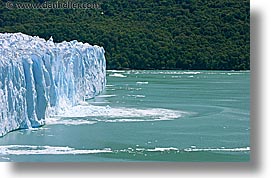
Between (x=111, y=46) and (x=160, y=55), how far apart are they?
13.6 inches

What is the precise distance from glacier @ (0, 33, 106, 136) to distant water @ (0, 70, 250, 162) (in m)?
0.08

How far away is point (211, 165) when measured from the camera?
4.98m

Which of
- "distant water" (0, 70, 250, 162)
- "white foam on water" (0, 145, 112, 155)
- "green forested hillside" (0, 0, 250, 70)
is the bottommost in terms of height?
"white foam on water" (0, 145, 112, 155)

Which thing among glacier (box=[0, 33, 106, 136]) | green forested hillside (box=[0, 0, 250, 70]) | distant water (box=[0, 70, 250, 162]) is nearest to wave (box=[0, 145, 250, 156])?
distant water (box=[0, 70, 250, 162])

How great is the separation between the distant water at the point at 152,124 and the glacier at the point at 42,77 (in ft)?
0.25

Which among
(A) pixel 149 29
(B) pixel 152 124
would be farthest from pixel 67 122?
(A) pixel 149 29

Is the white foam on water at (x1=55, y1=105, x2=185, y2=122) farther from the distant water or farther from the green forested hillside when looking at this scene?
the green forested hillside

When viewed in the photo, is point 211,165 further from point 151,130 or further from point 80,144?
point 80,144

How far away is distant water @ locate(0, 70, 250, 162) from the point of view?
5117mm

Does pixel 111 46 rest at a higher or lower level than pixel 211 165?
higher

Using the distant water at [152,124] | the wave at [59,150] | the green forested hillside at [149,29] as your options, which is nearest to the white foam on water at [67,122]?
the distant water at [152,124]

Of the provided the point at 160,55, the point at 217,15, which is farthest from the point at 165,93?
the point at 217,15

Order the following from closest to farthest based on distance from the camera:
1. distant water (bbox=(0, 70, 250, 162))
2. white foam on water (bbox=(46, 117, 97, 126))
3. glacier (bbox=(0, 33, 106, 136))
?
distant water (bbox=(0, 70, 250, 162)) → glacier (bbox=(0, 33, 106, 136)) → white foam on water (bbox=(46, 117, 97, 126))

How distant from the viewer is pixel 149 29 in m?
5.54
